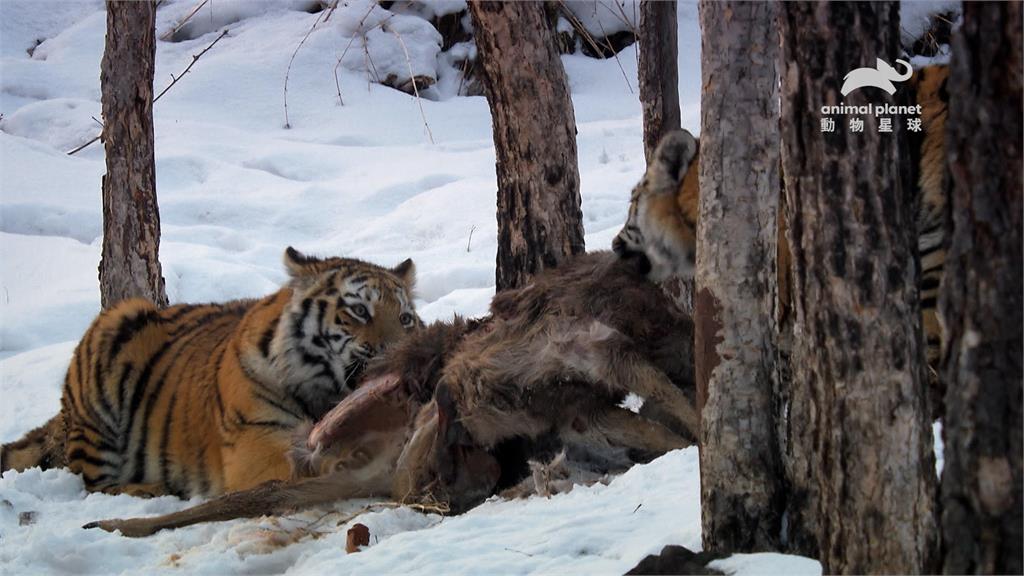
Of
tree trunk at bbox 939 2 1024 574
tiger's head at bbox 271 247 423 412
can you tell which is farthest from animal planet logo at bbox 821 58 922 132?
tiger's head at bbox 271 247 423 412

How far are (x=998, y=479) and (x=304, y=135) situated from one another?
45.4 ft

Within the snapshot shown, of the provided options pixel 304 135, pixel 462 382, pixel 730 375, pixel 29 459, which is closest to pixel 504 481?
pixel 462 382

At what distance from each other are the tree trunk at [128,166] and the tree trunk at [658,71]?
11.0 ft

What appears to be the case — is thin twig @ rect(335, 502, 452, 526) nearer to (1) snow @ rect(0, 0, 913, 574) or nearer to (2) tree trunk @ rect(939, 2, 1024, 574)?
(1) snow @ rect(0, 0, 913, 574)

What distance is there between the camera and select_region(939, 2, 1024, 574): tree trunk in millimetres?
2102

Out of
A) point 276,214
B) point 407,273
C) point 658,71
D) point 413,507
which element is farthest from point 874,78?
point 276,214

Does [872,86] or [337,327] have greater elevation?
[872,86]

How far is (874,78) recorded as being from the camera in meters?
2.39

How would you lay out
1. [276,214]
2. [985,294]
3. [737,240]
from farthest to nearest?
[276,214] < [737,240] < [985,294]

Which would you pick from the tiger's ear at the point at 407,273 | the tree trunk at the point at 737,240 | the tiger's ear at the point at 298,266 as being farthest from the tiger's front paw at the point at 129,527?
the tree trunk at the point at 737,240

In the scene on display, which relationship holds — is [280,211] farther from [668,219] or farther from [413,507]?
[413,507]

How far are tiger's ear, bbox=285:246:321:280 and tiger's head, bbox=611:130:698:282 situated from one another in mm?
1645

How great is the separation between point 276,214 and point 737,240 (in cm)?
976

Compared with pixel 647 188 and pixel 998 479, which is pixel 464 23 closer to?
pixel 647 188
